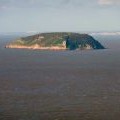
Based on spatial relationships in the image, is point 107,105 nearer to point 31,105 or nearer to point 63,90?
point 31,105

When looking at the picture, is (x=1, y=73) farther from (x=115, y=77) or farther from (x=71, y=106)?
(x=71, y=106)

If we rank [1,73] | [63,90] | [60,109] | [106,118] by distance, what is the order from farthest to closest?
[1,73]
[63,90]
[60,109]
[106,118]

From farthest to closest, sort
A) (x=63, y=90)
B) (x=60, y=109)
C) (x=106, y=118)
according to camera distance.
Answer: (x=63, y=90) → (x=60, y=109) → (x=106, y=118)

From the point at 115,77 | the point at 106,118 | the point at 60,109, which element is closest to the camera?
the point at 106,118

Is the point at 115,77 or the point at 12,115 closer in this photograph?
the point at 12,115

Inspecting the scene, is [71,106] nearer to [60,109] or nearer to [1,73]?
[60,109]

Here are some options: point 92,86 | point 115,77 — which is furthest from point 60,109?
point 115,77

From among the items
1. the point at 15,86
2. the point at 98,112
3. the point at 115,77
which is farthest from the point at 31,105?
the point at 115,77

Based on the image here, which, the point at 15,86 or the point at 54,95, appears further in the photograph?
the point at 15,86

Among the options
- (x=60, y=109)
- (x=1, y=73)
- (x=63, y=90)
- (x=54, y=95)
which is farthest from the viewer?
(x=1, y=73)
